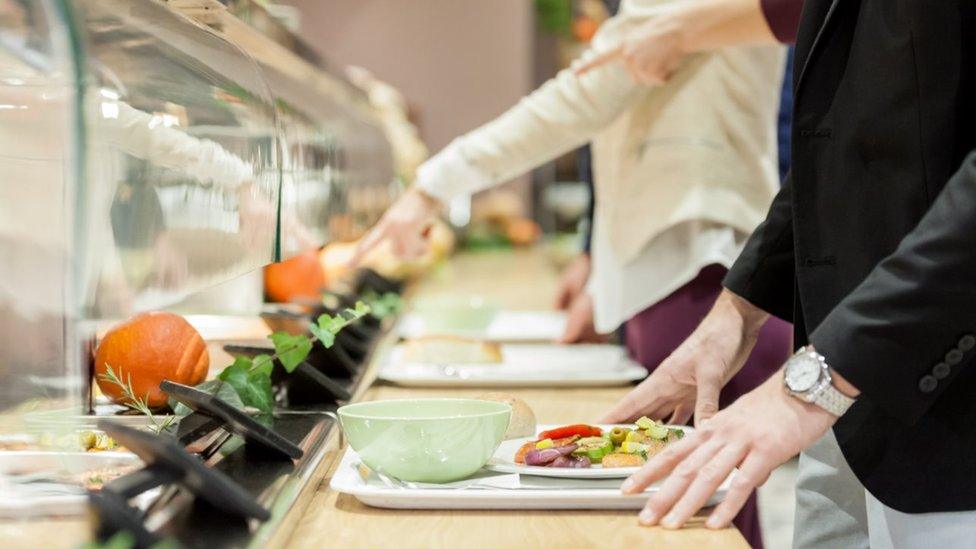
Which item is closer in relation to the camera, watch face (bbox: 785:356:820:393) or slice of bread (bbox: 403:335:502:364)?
watch face (bbox: 785:356:820:393)

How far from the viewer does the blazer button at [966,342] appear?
109 centimetres

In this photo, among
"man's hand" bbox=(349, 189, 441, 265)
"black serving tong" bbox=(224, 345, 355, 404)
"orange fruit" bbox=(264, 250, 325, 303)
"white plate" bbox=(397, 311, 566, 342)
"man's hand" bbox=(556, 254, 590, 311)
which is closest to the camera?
"black serving tong" bbox=(224, 345, 355, 404)

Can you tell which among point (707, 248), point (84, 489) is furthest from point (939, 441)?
point (707, 248)

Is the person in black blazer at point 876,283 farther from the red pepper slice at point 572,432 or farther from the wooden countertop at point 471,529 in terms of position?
the red pepper slice at point 572,432

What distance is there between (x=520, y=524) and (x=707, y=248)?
1115 millimetres

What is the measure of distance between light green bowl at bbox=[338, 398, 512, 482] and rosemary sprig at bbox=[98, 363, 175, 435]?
201mm

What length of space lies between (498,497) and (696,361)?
468mm

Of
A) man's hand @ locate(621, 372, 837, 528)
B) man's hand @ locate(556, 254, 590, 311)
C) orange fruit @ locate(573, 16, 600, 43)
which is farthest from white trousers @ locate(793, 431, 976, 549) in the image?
orange fruit @ locate(573, 16, 600, 43)

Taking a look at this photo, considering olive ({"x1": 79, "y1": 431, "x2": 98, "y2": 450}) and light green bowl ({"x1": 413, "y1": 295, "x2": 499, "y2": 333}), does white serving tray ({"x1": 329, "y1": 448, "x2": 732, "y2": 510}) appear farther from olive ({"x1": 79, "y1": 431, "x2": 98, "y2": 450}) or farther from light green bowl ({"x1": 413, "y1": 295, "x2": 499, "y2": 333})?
light green bowl ({"x1": 413, "y1": 295, "x2": 499, "y2": 333})

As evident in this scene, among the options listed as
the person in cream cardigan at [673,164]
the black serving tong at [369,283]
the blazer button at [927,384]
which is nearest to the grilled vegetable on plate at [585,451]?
the blazer button at [927,384]

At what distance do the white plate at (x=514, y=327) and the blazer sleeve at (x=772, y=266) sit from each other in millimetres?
1179

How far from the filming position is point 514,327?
3.03 metres

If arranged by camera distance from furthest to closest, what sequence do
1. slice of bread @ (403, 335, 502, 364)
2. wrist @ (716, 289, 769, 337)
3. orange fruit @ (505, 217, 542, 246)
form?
orange fruit @ (505, 217, 542, 246), slice of bread @ (403, 335, 502, 364), wrist @ (716, 289, 769, 337)

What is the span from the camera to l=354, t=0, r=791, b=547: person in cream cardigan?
2.14 meters
